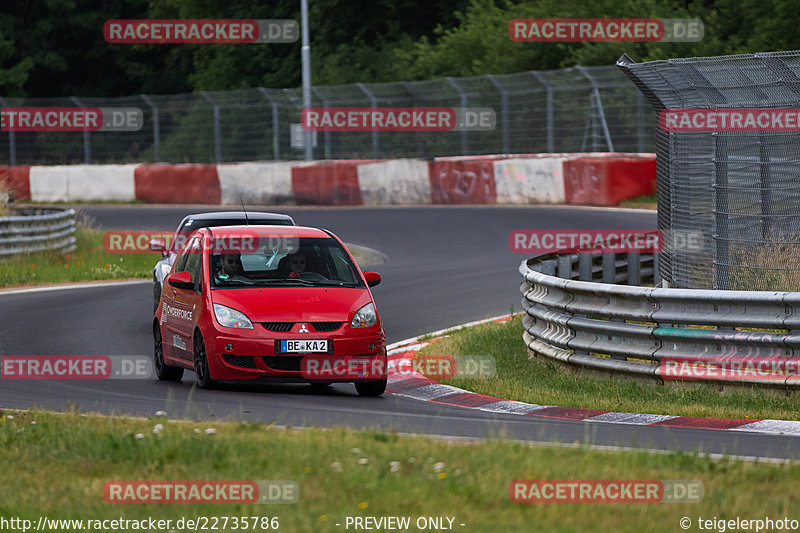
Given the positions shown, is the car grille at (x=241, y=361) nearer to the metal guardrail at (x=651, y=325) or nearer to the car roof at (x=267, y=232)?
the car roof at (x=267, y=232)

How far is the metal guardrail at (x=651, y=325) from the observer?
1080 centimetres

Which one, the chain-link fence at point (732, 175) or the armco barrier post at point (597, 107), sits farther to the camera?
the armco barrier post at point (597, 107)

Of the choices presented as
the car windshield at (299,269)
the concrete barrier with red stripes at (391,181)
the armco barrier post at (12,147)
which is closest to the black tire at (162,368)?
the car windshield at (299,269)

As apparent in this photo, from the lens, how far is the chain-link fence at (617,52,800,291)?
12500 millimetres

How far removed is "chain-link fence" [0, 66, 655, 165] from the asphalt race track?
2.65 meters

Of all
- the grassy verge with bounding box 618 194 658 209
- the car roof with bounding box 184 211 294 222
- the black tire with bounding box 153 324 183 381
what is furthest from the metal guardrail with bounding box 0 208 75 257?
the black tire with bounding box 153 324 183 381

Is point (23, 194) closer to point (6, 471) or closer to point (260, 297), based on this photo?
point (260, 297)

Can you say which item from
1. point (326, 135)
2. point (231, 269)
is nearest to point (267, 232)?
point (231, 269)

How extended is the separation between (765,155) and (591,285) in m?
2.25

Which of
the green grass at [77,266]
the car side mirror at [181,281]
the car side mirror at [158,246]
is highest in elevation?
the car side mirror at [181,281]

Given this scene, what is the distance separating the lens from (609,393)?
11484 mm

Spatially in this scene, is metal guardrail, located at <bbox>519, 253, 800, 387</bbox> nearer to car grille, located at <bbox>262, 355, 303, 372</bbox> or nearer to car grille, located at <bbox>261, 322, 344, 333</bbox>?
car grille, located at <bbox>261, 322, 344, 333</bbox>

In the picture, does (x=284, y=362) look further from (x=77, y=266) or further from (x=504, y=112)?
(x=504, y=112)

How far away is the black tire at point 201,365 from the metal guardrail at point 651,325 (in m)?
3.18
